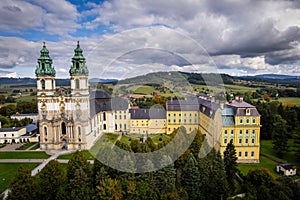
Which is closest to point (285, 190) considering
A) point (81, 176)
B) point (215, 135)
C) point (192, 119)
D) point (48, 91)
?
point (215, 135)

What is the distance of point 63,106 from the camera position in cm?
3953

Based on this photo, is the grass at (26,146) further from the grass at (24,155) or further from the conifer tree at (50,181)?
the conifer tree at (50,181)

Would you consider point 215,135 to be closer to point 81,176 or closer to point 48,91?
point 81,176

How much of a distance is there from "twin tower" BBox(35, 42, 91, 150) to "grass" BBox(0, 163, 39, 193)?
749 centimetres

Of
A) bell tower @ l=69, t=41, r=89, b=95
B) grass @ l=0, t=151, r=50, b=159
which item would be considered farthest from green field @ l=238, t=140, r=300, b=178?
grass @ l=0, t=151, r=50, b=159

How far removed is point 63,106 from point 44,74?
266 inches

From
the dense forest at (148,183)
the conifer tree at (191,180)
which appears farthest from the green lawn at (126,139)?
the conifer tree at (191,180)

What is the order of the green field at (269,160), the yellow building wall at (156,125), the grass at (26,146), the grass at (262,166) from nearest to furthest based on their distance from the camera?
1. the grass at (262,166)
2. the green field at (269,160)
3. the grass at (26,146)
4. the yellow building wall at (156,125)

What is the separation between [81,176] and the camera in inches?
768

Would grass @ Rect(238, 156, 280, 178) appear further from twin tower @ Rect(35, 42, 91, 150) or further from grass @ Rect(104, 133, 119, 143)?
twin tower @ Rect(35, 42, 91, 150)

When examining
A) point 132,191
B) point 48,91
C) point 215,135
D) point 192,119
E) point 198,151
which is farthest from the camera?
point 192,119

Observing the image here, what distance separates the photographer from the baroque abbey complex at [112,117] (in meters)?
31.2

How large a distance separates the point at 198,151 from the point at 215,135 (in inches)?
321

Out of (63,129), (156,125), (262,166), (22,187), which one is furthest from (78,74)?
(262,166)
